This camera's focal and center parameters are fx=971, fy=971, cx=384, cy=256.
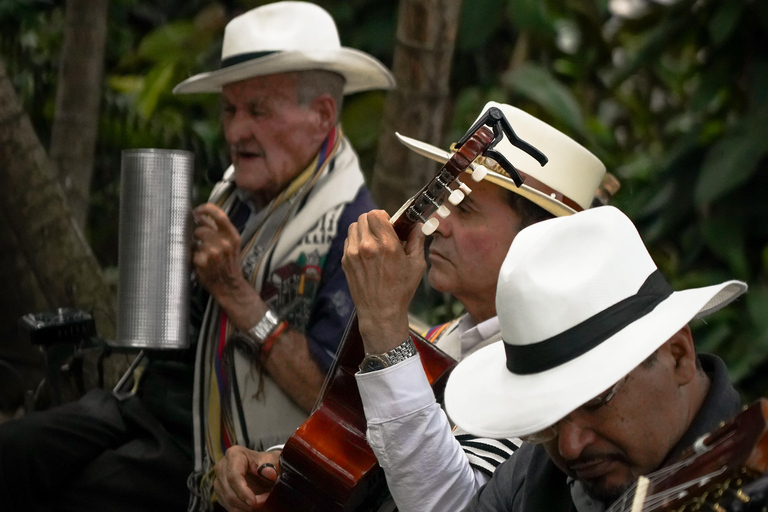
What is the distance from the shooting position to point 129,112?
4969 millimetres

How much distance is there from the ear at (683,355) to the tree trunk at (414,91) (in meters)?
2.24

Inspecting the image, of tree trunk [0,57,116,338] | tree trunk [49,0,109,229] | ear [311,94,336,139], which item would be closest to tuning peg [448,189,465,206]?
ear [311,94,336,139]

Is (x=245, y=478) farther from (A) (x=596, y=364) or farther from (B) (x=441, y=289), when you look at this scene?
(A) (x=596, y=364)

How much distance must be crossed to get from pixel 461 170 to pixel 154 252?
1.07 meters

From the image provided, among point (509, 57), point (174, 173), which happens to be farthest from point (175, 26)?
point (174, 173)

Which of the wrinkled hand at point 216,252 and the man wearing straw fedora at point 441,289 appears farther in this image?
the wrinkled hand at point 216,252

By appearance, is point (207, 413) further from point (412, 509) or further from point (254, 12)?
point (254, 12)

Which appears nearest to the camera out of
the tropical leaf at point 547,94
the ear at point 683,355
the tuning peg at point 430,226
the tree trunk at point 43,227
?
the ear at point 683,355

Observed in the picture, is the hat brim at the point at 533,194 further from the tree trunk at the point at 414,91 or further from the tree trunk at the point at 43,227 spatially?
the tree trunk at the point at 43,227

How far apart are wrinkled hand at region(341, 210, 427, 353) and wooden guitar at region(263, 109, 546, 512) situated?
0.07 metres

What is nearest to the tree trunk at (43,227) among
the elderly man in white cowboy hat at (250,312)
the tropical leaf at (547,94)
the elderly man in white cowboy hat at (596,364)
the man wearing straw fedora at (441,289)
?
the elderly man in white cowboy hat at (250,312)

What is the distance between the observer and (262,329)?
9.39 feet

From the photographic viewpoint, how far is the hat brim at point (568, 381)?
160cm

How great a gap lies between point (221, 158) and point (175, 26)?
1397 millimetres
